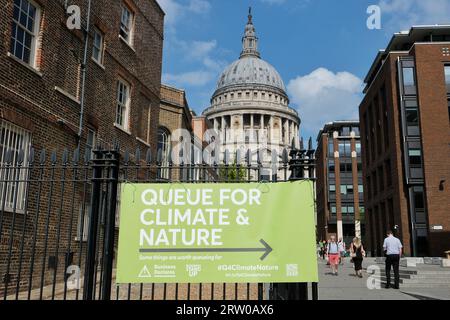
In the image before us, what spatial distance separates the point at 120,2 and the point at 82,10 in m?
3.39

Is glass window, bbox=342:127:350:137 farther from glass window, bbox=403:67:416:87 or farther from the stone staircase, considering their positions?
the stone staircase

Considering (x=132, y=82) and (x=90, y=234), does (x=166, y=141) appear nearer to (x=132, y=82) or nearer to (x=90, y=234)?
(x=132, y=82)

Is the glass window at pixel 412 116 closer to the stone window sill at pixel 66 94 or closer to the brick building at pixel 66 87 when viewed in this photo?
the brick building at pixel 66 87

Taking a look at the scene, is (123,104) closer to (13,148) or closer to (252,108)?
(13,148)

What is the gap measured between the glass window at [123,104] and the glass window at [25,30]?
5.42 m

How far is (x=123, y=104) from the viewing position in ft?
59.8

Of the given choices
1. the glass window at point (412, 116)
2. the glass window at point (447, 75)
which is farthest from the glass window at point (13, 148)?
the glass window at point (447, 75)

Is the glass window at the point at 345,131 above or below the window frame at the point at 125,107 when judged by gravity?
above

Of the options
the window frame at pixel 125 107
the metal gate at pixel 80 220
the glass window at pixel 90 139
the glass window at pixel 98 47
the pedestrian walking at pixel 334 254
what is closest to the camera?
the metal gate at pixel 80 220

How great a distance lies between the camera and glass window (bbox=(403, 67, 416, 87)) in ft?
126

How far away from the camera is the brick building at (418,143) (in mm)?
35625

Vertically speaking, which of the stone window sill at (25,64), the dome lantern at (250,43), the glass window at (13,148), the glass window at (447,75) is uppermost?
the dome lantern at (250,43)

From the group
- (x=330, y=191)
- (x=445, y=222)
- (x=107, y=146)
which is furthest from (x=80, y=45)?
(x=330, y=191)

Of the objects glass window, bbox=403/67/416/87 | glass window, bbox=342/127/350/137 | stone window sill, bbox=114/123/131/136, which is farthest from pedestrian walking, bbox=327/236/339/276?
glass window, bbox=342/127/350/137
